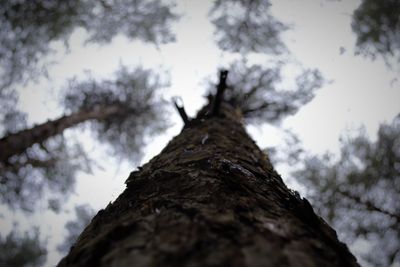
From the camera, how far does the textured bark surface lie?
729 millimetres

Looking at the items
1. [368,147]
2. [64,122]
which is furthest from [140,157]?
[368,147]

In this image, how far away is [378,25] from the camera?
16.8ft

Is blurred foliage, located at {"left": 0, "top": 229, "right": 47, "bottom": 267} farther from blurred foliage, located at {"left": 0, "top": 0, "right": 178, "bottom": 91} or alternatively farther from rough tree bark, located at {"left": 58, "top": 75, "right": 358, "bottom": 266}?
rough tree bark, located at {"left": 58, "top": 75, "right": 358, "bottom": 266}

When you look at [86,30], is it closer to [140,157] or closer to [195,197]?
[140,157]

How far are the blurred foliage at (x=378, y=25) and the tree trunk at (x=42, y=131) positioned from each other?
6.12m

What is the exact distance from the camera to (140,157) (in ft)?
29.3

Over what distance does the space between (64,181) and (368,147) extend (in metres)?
6.88

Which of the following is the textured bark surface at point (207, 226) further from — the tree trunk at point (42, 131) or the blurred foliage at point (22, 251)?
the blurred foliage at point (22, 251)

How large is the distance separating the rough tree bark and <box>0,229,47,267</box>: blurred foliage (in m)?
9.40

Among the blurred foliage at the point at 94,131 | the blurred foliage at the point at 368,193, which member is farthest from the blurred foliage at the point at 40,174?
the blurred foliage at the point at 368,193

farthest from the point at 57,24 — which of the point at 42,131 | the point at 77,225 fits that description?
the point at 77,225

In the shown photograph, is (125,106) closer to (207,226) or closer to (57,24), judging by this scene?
(57,24)

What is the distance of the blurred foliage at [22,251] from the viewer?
8.99 m

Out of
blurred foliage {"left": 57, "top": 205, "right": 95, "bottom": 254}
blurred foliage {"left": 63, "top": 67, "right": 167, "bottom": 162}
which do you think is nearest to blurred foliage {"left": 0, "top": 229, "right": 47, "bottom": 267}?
blurred foliage {"left": 57, "top": 205, "right": 95, "bottom": 254}
